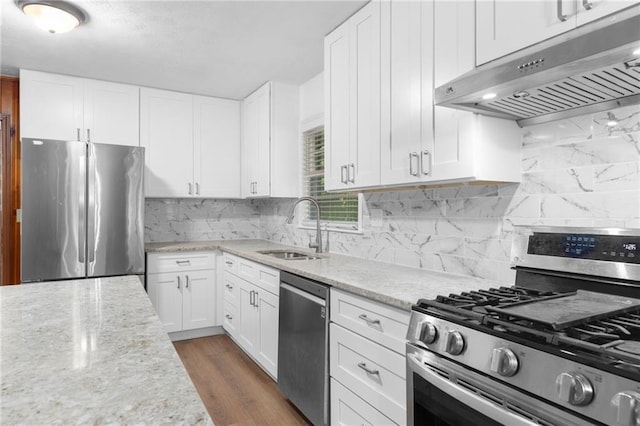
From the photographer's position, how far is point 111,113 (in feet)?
12.4

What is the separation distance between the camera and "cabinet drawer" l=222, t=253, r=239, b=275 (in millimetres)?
3631

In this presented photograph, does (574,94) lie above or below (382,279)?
above

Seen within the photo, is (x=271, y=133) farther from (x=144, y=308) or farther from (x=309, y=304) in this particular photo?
(x=144, y=308)

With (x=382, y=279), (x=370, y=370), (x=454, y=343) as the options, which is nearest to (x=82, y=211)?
(x=382, y=279)

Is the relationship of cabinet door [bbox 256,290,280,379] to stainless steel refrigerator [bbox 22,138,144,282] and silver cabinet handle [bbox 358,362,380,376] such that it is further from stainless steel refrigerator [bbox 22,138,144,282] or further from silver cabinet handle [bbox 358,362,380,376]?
stainless steel refrigerator [bbox 22,138,144,282]

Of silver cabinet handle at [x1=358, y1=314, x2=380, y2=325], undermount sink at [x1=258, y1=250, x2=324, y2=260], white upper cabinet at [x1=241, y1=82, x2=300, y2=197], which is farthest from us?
white upper cabinet at [x1=241, y1=82, x2=300, y2=197]

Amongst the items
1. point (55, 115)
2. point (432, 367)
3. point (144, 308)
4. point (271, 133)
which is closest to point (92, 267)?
point (55, 115)

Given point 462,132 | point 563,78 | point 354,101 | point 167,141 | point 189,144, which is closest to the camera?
point 563,78

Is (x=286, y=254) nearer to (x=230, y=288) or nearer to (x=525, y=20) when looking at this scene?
(x=230, y=288)

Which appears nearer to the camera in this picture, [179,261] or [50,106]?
[50,106]

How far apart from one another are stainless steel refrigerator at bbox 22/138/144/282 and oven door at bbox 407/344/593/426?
280cm

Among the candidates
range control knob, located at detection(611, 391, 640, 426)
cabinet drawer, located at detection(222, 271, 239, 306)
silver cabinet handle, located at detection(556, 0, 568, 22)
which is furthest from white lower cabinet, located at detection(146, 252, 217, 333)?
range control knob, located at detection(611, 391, 640, 426)

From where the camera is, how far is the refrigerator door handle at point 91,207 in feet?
→ 10.7

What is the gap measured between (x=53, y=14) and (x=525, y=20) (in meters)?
2.55
